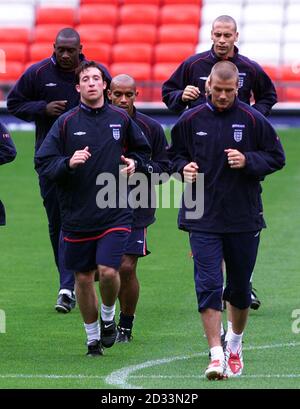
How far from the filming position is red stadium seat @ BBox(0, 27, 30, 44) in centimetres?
3080

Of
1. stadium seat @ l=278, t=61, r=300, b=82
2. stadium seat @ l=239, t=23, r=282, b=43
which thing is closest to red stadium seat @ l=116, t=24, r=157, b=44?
stadium seat @ l=239, t=23, r=282, b=43

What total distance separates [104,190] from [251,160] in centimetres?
123

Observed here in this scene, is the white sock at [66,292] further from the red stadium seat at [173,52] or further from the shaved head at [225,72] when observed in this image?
the red stadium seat at [173,52]

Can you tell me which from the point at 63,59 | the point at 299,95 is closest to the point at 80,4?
the point at 299,95

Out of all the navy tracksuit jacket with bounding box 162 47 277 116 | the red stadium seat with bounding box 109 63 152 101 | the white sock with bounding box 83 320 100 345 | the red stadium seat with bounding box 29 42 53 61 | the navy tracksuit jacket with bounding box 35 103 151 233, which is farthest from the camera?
the red stadium seat with bounding box 29 42 53 61

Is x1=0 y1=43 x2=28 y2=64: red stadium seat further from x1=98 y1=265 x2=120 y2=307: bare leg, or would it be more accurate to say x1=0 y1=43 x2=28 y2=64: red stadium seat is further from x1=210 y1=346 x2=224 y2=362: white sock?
x1=210 y1=346 x2=224 y2=362: white sock

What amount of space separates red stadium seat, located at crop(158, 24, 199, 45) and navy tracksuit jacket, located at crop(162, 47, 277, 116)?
18520 mm

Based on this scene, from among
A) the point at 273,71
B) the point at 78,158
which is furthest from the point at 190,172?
the point at 273,71

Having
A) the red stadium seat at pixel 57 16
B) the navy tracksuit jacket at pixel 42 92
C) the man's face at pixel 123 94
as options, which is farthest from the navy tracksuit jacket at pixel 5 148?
the red stadium seat at pixel 57 16

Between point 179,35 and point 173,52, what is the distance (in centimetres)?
81

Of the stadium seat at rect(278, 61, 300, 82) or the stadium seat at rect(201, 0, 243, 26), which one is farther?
the stadium seat at rect(201, 0, 243, 26)

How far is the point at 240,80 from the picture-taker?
11.6 m

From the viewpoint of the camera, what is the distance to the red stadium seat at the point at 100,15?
3077 centimetres

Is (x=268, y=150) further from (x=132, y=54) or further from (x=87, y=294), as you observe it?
(x=132, y=54)
